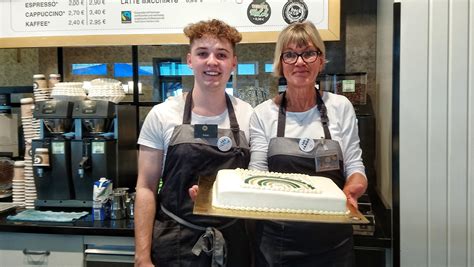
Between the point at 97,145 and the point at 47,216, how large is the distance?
1.53 ft

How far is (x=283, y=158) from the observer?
5.32ft

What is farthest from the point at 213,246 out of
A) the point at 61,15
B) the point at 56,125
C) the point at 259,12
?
the point at 61,15

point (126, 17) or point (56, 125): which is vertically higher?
point (126, 17)

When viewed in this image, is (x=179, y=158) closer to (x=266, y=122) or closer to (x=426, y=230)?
(x=266, y=122)

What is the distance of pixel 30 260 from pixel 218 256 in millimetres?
1225

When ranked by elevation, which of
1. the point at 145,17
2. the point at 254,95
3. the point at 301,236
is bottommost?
the point at 301,236

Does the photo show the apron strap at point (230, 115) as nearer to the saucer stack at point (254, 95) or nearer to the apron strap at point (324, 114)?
the apron strap at point (324, 114)

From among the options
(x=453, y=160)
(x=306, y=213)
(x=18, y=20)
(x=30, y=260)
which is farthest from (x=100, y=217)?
(x=453, y=160)

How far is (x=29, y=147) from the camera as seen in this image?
2490 mm

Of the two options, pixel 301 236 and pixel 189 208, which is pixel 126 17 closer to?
pixel 189 208

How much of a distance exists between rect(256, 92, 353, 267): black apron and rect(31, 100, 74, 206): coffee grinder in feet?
4.30

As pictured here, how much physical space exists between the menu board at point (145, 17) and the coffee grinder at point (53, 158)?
1.81 feet

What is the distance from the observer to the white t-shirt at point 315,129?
1636 mm

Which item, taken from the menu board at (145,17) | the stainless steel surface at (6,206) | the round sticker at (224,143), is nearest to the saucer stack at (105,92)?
the menu board at (145,17)
